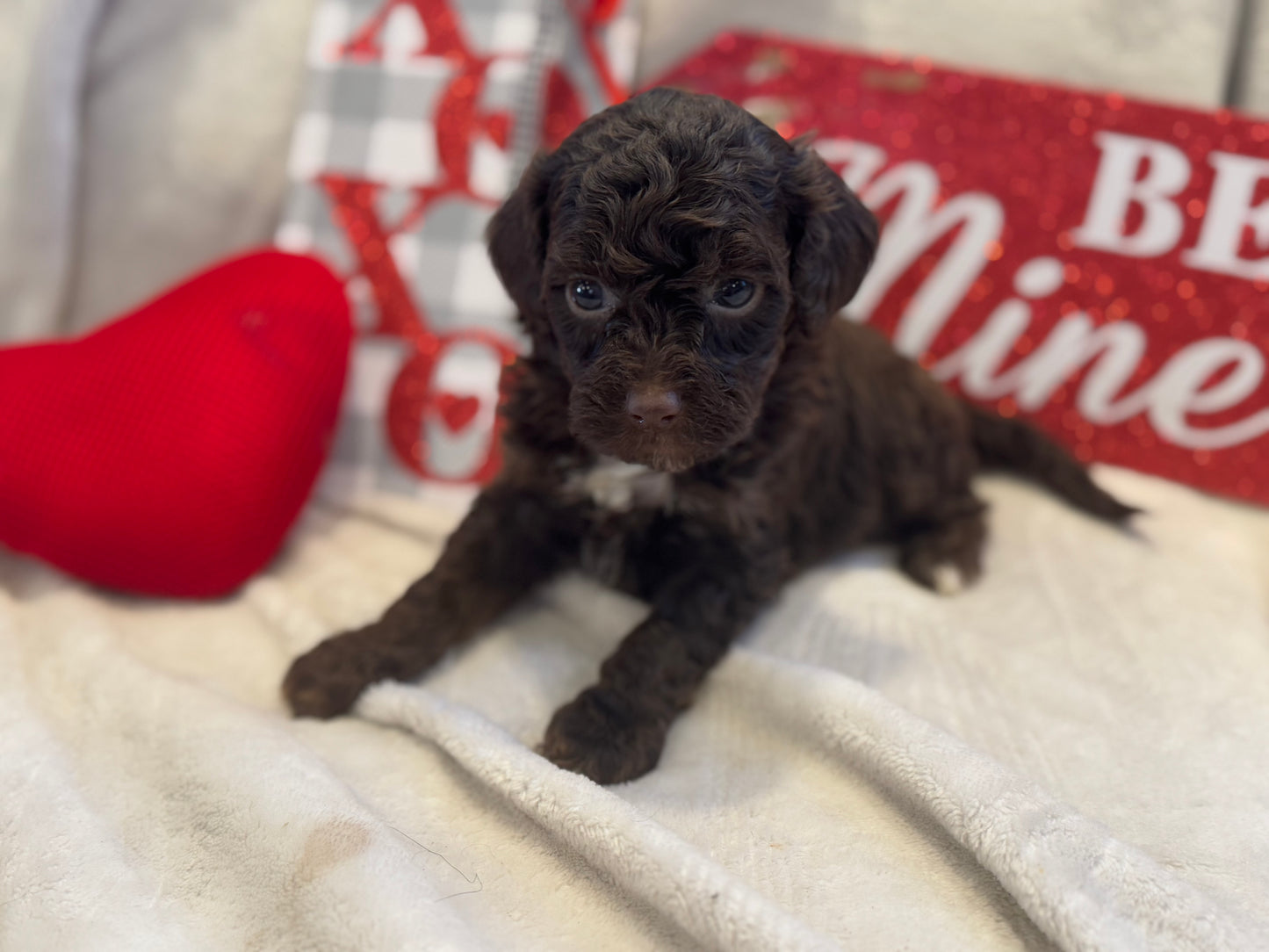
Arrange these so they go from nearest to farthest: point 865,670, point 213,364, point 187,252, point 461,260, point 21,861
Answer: point 21,861, point 865,670, point 213,364, point 461,260, point 187,252

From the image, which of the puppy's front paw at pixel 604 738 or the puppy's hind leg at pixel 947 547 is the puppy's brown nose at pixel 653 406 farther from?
the puppy's hind leg at pixel 947 547

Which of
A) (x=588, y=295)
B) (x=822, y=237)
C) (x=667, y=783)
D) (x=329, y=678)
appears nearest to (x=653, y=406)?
(x=588, y=295)

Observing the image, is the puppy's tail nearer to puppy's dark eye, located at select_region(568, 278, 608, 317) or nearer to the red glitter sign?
the red glitter sign

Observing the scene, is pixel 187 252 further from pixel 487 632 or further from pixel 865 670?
pixel 865 670

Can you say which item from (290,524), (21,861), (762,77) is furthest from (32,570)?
(762,77)

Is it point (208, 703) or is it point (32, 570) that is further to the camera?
point (32, 570)

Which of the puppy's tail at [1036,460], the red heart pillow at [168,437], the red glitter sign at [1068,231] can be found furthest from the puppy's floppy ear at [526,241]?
the puppy's tail at [1036,460]

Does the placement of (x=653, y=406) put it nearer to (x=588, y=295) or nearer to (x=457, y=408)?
(x=588, y=295)
